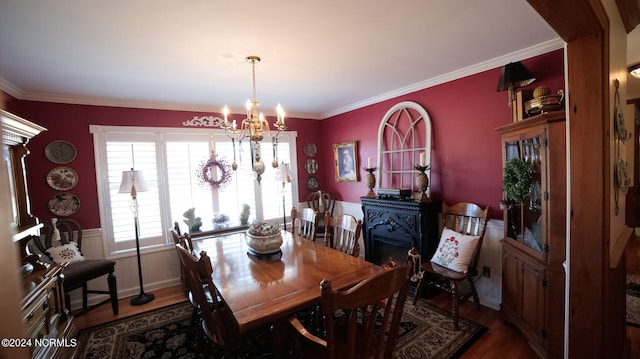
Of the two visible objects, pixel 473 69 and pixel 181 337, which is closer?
pixel 181 337

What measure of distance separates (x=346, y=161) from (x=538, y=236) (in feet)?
8.97

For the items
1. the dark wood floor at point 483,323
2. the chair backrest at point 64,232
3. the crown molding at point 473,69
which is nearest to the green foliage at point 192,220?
the dark wood floor at point 483,323

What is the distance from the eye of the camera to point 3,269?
299 mm

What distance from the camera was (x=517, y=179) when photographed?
6.79ft

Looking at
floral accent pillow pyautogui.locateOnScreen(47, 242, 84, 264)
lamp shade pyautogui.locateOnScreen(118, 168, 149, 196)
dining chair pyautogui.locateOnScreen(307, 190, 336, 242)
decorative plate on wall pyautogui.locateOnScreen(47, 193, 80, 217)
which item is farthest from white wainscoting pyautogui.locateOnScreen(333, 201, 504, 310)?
decorative plate on wall pyautogui.locateOnScreen(47, 193, 80, 217)

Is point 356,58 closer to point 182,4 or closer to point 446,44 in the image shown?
point 446,44

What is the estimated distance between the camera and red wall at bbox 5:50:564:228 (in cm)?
264

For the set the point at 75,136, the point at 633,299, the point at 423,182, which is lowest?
the point at 633,299

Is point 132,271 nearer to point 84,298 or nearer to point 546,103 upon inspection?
point 84,298

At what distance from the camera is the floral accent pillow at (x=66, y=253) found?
276cm

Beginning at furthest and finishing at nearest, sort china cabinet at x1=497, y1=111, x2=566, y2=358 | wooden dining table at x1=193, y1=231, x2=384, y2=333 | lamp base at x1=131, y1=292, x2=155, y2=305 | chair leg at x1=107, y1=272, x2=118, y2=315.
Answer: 1. lamp base at x1=131, y1=292, x2=155, y2=305
2. chair leg at x1=107, y1=272, x2=118, y2=315
3. china cabinet at x1=497, y1=111, x2=566, y2=358
4. wooden dining table at x1=193, y1=231, x2=384, y2=333

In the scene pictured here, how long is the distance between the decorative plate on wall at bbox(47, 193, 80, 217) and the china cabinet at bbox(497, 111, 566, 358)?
4377 millimetres

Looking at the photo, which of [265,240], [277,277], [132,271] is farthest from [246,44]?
[132,271]

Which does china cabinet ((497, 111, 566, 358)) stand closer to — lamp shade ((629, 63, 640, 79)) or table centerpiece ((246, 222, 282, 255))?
lamp shade ((629, 63, 640, 79))
